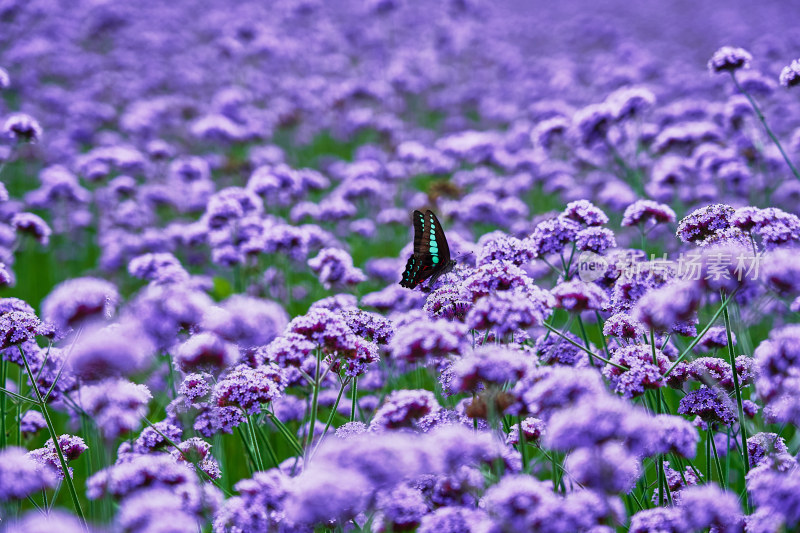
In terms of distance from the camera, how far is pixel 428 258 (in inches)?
204

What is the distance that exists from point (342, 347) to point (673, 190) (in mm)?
5633

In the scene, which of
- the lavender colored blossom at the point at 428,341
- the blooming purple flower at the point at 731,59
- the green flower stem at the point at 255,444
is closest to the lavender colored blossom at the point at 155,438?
the green flower stem at the point at 255,444

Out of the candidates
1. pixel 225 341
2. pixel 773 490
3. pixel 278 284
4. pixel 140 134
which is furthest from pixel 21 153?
pixel 773 490

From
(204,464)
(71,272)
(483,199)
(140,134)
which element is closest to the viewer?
(204,464)

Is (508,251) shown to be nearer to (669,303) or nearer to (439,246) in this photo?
(439,246)

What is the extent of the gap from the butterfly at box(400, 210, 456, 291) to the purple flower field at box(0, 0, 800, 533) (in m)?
0.03

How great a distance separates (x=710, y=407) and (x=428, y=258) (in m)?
2.34

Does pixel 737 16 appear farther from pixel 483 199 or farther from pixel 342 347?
pixel 342 347

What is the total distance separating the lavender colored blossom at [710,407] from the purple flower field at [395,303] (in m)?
0.01

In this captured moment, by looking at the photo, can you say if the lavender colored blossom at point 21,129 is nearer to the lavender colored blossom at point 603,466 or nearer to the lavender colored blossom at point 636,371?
the lavender colored blossom at point 636,371

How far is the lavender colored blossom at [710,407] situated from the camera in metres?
3.39

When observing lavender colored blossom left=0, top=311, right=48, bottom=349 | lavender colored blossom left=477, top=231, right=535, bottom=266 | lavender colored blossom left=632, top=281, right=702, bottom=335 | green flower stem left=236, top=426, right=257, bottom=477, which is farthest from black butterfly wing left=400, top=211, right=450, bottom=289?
lavender colored blossom left=0, top=311, right=48, bottom=349

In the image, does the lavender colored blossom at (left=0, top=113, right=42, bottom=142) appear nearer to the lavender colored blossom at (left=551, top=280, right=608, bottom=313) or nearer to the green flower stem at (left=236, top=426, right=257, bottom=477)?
the green flower stem at (left=236, top=426, right=257, bottom=477)

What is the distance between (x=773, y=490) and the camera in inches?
90.5
